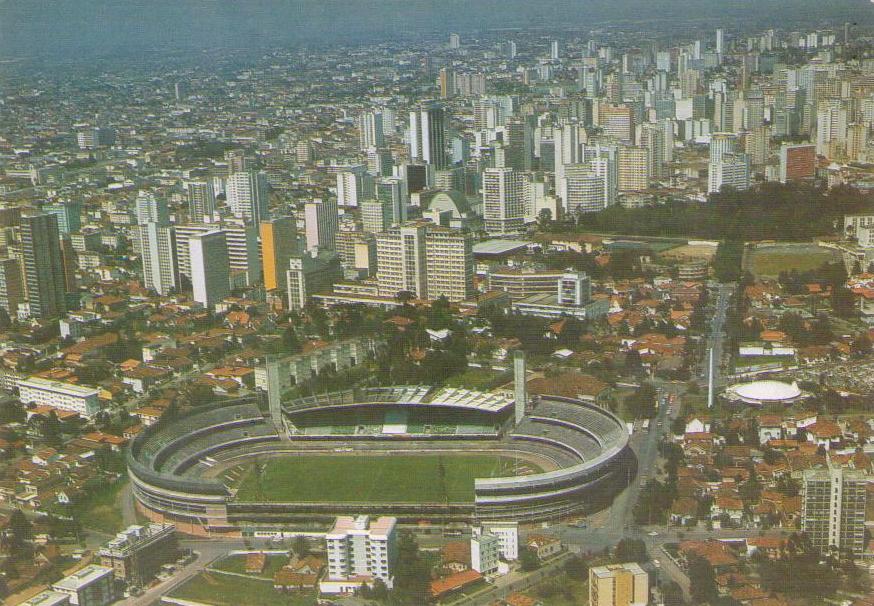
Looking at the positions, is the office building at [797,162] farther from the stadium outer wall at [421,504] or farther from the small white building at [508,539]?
the small white building at [508,539]

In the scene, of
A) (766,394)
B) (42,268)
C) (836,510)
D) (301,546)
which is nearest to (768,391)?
(766,394)

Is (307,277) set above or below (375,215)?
below

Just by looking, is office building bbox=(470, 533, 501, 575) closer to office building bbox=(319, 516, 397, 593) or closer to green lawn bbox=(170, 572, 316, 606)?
office building bbox=(319, 516, 397, 593)

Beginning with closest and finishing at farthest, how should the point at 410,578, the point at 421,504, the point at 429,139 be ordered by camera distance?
the point at 410,578 < the point at 421,504 < the point at 429,139

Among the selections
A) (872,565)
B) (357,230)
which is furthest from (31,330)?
(872,565)

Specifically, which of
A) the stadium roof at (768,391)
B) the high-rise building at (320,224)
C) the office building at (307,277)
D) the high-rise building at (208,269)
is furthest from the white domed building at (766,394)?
the high-rise building at (320,224)

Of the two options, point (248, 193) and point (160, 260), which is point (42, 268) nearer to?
point (160, 260)
